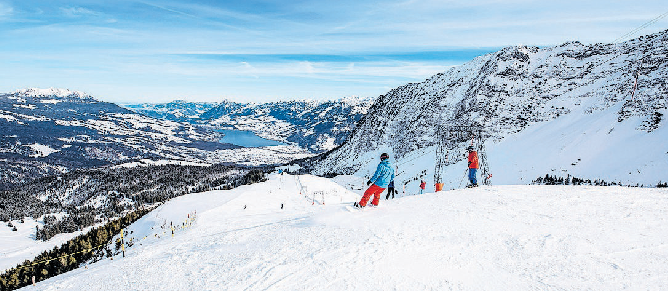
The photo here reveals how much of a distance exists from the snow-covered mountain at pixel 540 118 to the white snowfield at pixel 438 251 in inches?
728

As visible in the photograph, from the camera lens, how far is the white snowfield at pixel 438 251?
664 centimetres

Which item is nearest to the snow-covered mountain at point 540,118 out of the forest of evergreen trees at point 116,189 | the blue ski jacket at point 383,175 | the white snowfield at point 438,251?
the white snowfield at point 438,251

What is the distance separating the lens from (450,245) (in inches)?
332

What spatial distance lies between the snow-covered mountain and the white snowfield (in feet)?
60.7

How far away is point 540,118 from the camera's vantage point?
48.2m

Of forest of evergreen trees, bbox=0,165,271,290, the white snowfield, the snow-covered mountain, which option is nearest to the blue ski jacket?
the white snowfield

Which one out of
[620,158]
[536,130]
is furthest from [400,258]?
[536,130]

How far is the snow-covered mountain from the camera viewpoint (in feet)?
96.5

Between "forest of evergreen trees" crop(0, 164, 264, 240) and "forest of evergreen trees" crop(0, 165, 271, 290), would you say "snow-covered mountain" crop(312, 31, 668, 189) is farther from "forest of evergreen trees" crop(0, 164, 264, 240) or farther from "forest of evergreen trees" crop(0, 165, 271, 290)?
"forest of evergreen trees" crop(0, 164, 264, 240)

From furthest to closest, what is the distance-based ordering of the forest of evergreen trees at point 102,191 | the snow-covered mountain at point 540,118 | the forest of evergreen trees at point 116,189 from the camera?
the forest of evergreen trees at point 102,191 < the forest of evergreen trees at point 116,189 < the snow-covered mountain at point 540,118

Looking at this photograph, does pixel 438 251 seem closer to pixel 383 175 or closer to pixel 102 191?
pixel 383 175

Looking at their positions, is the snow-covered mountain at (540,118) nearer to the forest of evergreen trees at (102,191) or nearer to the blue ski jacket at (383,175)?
the blue ski jacket at (383,175)

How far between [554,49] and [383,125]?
43520 millimetres

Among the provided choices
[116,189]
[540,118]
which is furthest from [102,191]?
[540,118]
